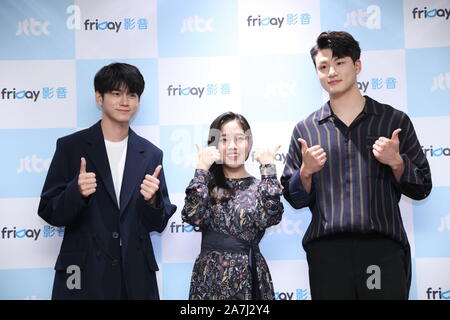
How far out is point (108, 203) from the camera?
284cm

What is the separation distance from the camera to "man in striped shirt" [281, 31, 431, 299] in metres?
2.47

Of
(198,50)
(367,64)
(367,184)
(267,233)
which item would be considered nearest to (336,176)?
(367,184)

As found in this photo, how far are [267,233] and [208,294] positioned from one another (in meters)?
0.73

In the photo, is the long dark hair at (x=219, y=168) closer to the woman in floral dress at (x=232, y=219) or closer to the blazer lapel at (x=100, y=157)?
the woman in floral dress at (x=232, y=219)

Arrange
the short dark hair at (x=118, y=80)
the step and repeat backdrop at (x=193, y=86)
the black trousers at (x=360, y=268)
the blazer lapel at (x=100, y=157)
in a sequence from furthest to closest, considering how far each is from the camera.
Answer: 1. the step and repeat backdrop at (x=193, y=86)
2. the short dark hair at (x=118, y=80)
3. the blazer lapel at (x=100, y=157)
4. the black trousers at (x=360, y=268)

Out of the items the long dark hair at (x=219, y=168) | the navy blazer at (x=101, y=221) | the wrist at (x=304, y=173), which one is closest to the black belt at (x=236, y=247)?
the long dark hair at (x=219, y=168)

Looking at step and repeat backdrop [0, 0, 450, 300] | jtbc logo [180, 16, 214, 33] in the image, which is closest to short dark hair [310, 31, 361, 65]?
step and repeat backdrop [0, 0, 450, 300]

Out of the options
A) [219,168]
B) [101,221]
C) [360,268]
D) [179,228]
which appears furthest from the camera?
[179,228]

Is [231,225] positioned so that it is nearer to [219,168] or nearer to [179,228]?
[219,168]

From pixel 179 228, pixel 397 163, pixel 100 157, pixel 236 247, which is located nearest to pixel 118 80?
pixel 100 157

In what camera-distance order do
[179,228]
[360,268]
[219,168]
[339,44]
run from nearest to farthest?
[360,268] → [339,44] → [219,168] → [179,228]

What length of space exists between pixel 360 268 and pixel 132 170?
51.8 inches

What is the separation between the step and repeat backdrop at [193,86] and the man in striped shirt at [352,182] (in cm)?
61

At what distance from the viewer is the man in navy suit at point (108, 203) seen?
2.74m
